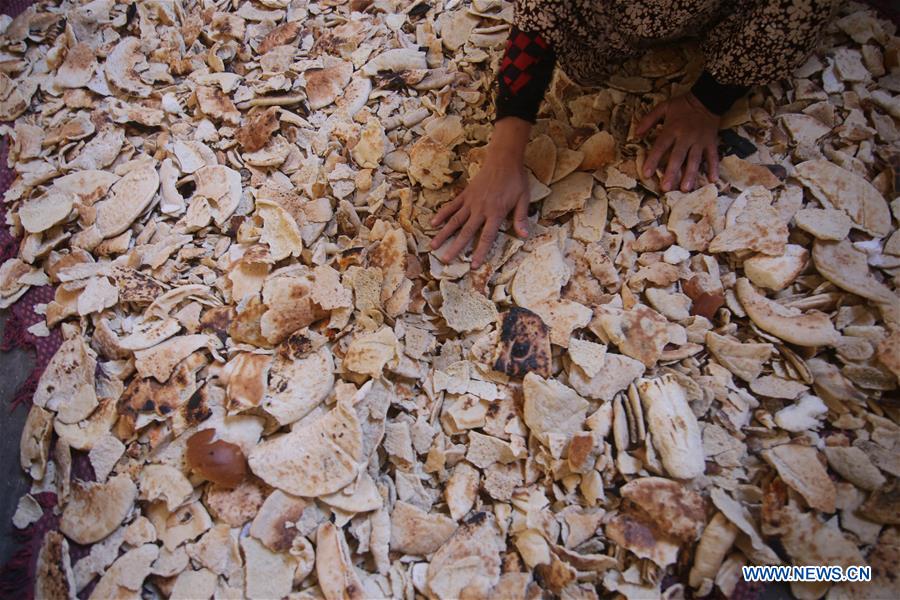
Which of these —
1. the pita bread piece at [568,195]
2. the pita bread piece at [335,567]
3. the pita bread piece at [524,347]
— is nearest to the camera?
the pita bread piece at [335,567]

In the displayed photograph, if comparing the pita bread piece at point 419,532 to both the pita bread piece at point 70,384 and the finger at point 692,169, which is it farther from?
the finger at point 692,169

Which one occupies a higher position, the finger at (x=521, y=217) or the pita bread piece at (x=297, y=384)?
the finger at (x=521, y=217)

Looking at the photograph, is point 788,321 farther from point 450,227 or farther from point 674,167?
point 450,227

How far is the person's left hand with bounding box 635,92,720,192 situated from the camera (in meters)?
0.77

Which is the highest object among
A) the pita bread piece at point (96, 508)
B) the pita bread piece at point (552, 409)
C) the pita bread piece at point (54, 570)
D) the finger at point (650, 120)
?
the finger at point (650, 120)

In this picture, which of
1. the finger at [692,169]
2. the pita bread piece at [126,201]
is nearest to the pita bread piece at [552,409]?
the finger at [692,169]

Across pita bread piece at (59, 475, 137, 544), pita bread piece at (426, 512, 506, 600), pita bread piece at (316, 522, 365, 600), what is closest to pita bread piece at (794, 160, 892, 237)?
pita bread piece at (426, 512, 506, 600)

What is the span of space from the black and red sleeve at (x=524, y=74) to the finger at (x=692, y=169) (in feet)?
0.70

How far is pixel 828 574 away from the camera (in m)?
0.56

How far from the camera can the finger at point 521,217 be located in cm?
76

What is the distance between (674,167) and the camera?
2.53ft

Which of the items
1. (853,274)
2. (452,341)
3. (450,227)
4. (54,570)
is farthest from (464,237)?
(54,570)

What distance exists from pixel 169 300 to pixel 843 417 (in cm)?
81

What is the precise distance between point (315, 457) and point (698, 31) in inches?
29.7
